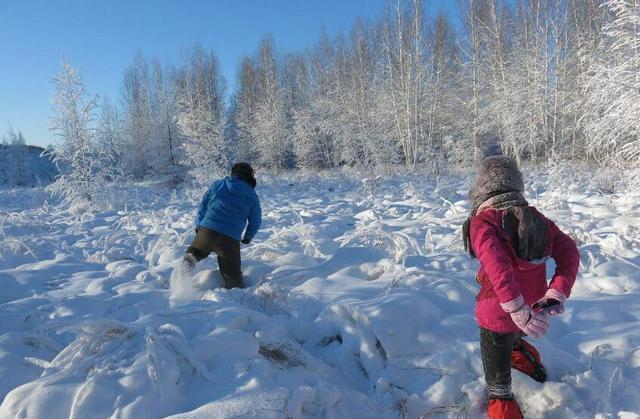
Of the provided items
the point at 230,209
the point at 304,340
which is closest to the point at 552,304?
the point at 304,340

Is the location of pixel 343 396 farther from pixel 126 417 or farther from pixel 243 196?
pixel 243 196

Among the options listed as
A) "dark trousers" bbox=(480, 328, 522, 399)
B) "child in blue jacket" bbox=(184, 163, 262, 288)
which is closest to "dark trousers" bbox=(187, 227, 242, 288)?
"child in blue jacket" bbox=(184, 163, 262, 288)

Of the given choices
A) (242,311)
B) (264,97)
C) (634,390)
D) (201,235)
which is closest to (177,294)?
(201,235)

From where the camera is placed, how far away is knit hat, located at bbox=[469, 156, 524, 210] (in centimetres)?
187

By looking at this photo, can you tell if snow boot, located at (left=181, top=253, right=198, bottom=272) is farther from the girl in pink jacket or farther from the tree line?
the tree line

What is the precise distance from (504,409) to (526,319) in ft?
A: 1.51

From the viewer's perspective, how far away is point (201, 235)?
4109 mm

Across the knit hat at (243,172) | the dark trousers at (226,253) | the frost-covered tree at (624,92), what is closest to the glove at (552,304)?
the dark trousers at (226,253)

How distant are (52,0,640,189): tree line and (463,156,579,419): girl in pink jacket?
6533 millimetres

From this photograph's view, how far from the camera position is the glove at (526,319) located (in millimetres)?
1673

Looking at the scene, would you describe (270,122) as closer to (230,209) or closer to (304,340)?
(230,209)

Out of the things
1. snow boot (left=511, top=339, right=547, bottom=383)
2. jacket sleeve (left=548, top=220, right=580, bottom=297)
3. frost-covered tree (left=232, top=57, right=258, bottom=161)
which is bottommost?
snow boot (left=511, top=339, right=547, bottom=383)

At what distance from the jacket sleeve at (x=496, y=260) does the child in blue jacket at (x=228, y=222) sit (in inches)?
105

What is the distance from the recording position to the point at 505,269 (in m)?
1.70
